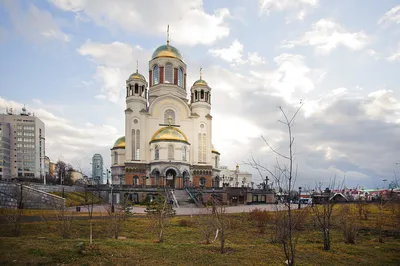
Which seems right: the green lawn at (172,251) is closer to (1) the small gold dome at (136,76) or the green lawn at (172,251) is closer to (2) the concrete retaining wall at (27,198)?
(2) the concrete retaining wall at (27,198)

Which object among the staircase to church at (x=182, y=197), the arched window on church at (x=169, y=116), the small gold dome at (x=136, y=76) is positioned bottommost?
the staircase to church at (x=182, y=197)

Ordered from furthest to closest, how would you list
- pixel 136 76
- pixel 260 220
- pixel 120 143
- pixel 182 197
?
pixel 120 143
pixel 136 76
pixel 182 197
pixel 260 220

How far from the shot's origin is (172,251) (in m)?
12.1

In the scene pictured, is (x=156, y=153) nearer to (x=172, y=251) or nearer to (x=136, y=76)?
(x=136, y=76)

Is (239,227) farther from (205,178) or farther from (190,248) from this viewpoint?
(205,178)

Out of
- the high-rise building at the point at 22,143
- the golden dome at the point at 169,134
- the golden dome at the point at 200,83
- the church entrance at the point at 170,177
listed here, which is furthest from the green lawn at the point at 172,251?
the high-rise building at the point at 22,143

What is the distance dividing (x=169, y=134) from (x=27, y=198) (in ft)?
95.8

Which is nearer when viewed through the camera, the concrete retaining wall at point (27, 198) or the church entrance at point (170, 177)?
the concrete retaining wall at point (27, 198)

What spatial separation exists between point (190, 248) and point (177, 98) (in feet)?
161

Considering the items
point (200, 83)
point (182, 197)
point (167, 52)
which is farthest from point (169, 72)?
point (182, 197)

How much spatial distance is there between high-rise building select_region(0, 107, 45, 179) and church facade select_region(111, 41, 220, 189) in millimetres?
48192

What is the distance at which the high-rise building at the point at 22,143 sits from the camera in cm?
9038

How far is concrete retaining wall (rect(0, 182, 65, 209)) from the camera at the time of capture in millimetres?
25438

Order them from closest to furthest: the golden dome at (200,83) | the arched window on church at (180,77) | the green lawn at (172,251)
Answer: the green lawn at (172,251)
the golden dome at (200,83)
the arched window on church at (180,77)
